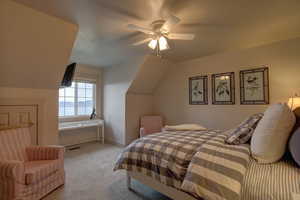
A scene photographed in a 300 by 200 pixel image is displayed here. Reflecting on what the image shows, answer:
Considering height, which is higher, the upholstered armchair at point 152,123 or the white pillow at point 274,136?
the white pillow at point 274,136

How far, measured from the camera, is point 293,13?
1914 mm

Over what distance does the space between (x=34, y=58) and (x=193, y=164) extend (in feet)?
9.05

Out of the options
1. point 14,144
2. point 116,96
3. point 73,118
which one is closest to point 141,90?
point 116,96

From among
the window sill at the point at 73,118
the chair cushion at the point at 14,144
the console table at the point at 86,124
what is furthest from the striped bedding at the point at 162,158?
the window sill at the point at 73,118

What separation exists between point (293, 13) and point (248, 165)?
2.06 metres

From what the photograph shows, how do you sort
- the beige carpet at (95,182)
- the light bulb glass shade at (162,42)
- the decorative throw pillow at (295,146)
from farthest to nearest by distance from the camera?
1. the light bulb glass shade at (162,42)
2. the beige carpet at (95,182)
3. the decorative throw pillow at (295,146)

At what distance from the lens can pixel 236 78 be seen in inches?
129

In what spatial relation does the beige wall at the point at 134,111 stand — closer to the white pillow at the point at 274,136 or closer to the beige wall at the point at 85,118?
the beige wall at the point at 85,118

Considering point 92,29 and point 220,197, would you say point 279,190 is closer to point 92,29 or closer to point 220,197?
point 220,197

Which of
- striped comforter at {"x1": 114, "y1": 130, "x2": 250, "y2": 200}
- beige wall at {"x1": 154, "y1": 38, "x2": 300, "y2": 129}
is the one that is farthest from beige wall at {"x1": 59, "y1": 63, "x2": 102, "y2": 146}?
striped comforter at {"x1": 114, "y1": 130, "x2": 250, "y2": 200}

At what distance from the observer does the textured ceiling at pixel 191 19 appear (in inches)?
67.9

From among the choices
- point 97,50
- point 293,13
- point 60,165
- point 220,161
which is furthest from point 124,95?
point 293,13

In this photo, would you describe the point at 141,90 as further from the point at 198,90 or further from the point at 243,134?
the point at 243,134

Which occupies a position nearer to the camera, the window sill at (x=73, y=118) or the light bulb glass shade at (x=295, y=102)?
the light bulb glass shade at (x=295, y=102)
